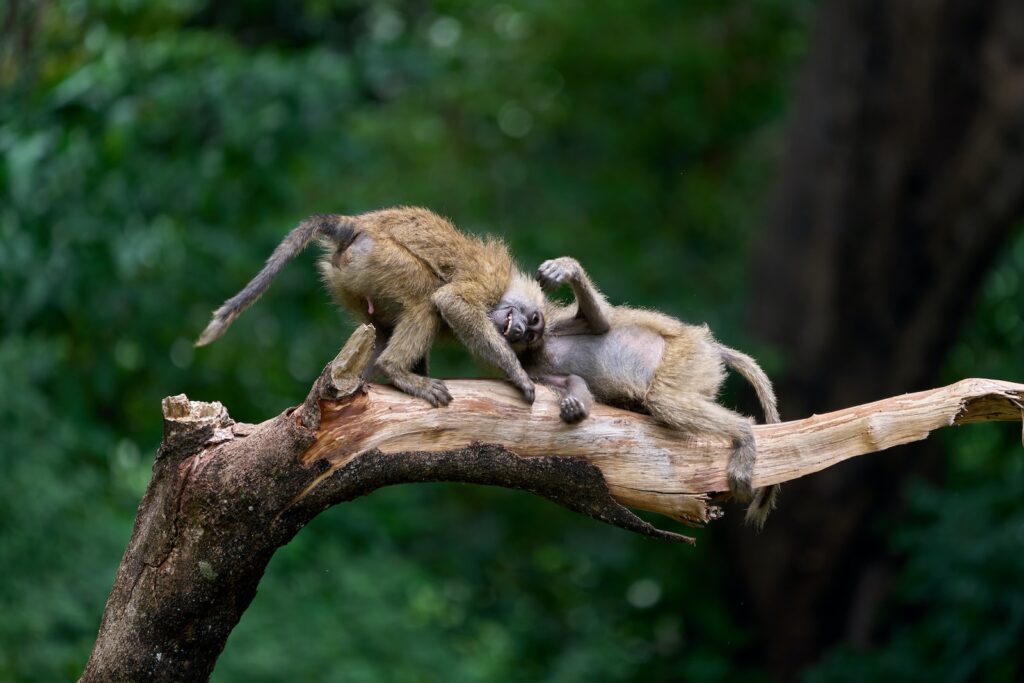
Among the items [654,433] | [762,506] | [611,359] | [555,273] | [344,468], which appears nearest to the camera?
[344,468]

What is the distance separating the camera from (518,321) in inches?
181

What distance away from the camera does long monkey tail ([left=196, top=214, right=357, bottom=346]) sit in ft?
13.7

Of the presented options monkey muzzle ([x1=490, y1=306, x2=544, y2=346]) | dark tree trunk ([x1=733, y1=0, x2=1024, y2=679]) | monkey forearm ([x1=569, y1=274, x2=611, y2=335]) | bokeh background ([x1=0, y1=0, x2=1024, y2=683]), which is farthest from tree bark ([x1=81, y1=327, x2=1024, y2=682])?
dark tree trunk ([x1=733, y1=0, x2=1024, y2=679])

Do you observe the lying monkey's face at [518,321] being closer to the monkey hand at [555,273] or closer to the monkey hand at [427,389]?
the monkey hand at [555,273]

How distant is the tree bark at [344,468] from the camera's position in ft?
11.9

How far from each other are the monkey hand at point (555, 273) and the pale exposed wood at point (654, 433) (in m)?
0.43

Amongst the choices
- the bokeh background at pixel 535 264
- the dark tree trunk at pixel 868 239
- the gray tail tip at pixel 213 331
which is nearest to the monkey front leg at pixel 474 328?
the gray tail tip at pixel 213 331

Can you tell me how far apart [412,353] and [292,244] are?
67 cm

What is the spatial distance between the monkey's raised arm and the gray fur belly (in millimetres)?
65

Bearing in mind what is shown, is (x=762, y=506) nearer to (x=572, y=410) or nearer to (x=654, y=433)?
(x=654, y=433)

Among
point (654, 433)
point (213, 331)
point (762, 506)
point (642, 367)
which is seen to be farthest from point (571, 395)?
point (213, 331)

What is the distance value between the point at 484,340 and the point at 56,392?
4.05 m

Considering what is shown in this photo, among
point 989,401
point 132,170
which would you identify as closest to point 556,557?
point 132,170

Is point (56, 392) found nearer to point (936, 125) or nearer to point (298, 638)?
point (298, 638)
